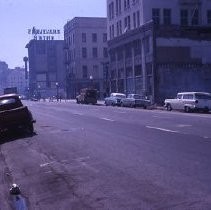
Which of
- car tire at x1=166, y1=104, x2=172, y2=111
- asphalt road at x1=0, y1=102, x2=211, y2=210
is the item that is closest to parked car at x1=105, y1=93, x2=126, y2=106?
car tire at x1=166, y1=104, x2=172, y2=111

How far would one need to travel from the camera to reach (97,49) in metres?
99.4

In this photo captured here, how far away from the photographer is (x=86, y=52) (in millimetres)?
97750

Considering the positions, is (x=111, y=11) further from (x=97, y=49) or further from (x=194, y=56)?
(x=97, y=49)

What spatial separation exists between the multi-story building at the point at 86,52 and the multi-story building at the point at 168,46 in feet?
118

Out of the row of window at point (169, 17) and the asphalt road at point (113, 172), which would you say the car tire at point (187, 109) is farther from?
the row of window at point (169, 17)

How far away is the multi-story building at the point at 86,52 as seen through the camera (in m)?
97.1

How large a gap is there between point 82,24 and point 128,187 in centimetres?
9040

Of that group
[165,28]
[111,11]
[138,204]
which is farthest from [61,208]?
[111,11]

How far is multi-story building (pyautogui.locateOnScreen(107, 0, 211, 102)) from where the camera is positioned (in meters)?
54.2

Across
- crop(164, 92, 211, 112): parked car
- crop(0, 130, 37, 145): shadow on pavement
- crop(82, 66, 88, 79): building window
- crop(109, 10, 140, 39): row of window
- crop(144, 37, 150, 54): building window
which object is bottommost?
crop(0, 130, 37, 145): shadow on pavement

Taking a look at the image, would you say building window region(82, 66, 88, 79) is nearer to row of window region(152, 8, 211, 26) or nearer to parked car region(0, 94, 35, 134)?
row of window region(152, 8, 211, 26)

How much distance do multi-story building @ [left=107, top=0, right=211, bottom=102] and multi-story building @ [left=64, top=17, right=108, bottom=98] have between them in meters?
36.0

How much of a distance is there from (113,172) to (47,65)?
13216 cm

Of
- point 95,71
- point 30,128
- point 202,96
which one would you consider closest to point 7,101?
point 30,128
